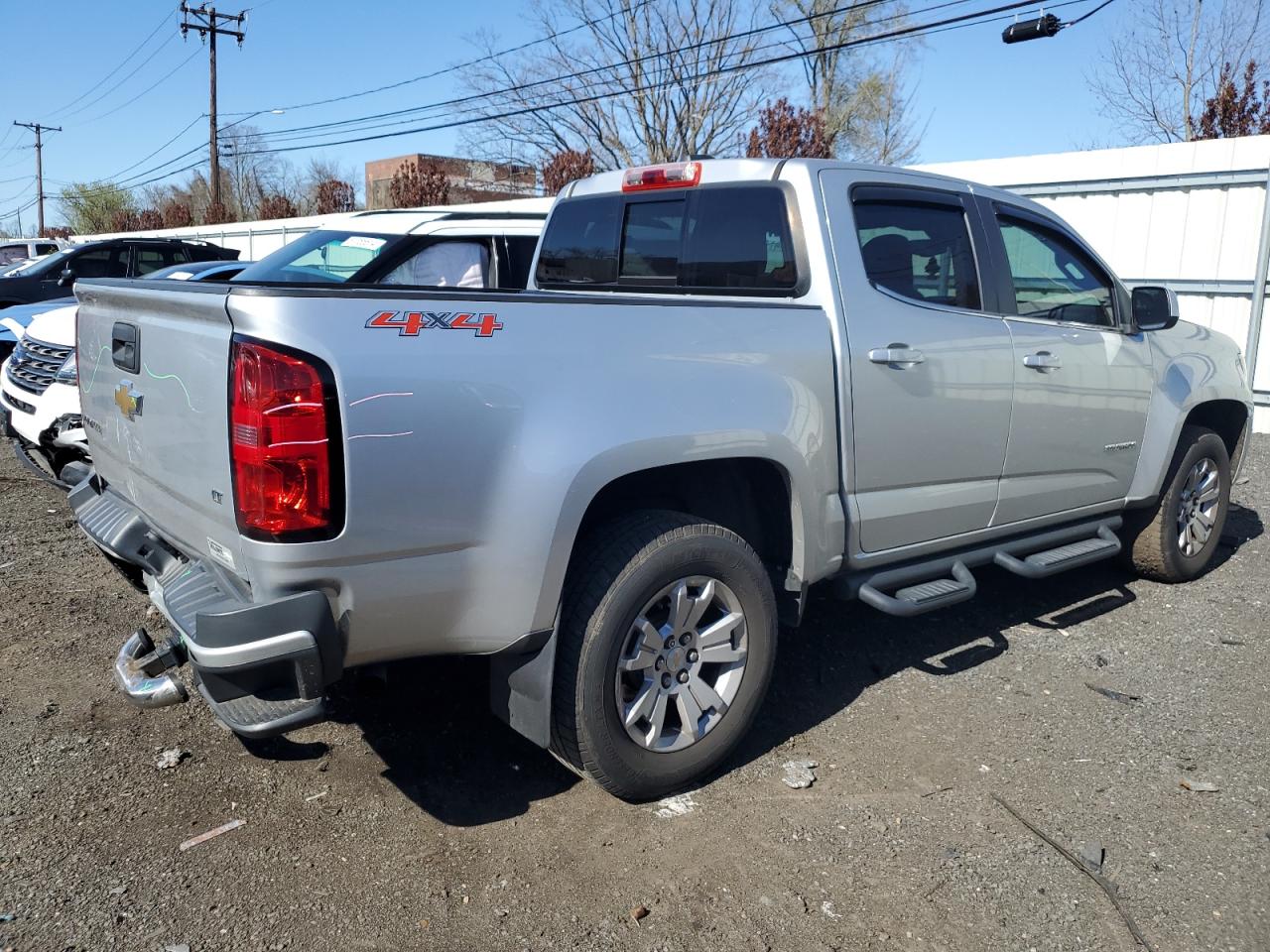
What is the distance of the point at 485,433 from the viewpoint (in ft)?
8.84

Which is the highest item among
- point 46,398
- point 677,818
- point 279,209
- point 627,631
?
point 279,209

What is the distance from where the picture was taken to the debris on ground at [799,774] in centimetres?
351

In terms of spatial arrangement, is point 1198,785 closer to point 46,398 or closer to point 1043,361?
point 1043,361

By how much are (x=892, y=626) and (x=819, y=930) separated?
Result: 2.48 metres

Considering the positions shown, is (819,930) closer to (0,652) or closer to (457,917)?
(457,917)

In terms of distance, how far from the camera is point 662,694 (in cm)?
330

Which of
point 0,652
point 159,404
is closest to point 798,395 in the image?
point 159,404

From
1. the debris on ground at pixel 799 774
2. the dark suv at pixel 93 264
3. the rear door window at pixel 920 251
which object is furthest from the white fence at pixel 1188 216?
the dark suv at pixel 93 264

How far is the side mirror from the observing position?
493 cm

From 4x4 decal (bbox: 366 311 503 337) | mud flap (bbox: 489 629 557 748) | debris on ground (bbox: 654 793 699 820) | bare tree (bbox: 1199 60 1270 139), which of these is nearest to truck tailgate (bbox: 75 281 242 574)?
4x4 decal (bbox: 366 311 503 337)

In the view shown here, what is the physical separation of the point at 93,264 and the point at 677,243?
12.0 m

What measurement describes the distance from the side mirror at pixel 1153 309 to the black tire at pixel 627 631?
2.74 m

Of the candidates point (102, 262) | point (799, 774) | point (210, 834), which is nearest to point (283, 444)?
point (210, 834)

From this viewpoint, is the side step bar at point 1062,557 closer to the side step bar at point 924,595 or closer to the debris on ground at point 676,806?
the side step bar at point 924,595
